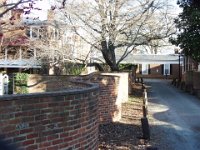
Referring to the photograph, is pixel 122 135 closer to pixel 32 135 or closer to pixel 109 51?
pixel 32 135

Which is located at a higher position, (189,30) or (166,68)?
(189,30)

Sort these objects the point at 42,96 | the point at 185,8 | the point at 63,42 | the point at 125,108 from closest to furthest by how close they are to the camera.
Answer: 1. the point at 42,96
2. the point at 125,108
3. the point at 185,8
4. the point at 63,42

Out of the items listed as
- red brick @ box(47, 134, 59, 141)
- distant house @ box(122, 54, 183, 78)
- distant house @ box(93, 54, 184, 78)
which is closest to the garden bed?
red brick @ box(47, 134, 59, 141)

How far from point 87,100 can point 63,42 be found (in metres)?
20.8

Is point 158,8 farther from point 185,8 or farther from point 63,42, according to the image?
point 63,42

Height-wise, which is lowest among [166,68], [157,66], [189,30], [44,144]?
[44,144]

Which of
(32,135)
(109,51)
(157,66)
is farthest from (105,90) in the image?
(157,66)

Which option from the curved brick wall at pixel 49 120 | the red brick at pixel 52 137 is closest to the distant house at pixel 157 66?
the curved brick wall at pixel 49 120

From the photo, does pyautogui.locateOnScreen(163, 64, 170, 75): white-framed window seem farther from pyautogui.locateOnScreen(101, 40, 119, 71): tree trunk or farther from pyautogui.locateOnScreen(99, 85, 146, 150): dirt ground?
pyautogui.locateOnScreen(99, 85, 146, 150): dirt ground

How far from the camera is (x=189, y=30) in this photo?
22156mm

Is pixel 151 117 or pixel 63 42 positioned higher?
pixel 63 42

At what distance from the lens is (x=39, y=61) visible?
102ft

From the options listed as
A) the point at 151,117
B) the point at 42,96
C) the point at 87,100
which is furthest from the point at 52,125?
the point at 151,117

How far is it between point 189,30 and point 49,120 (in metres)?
17.4
